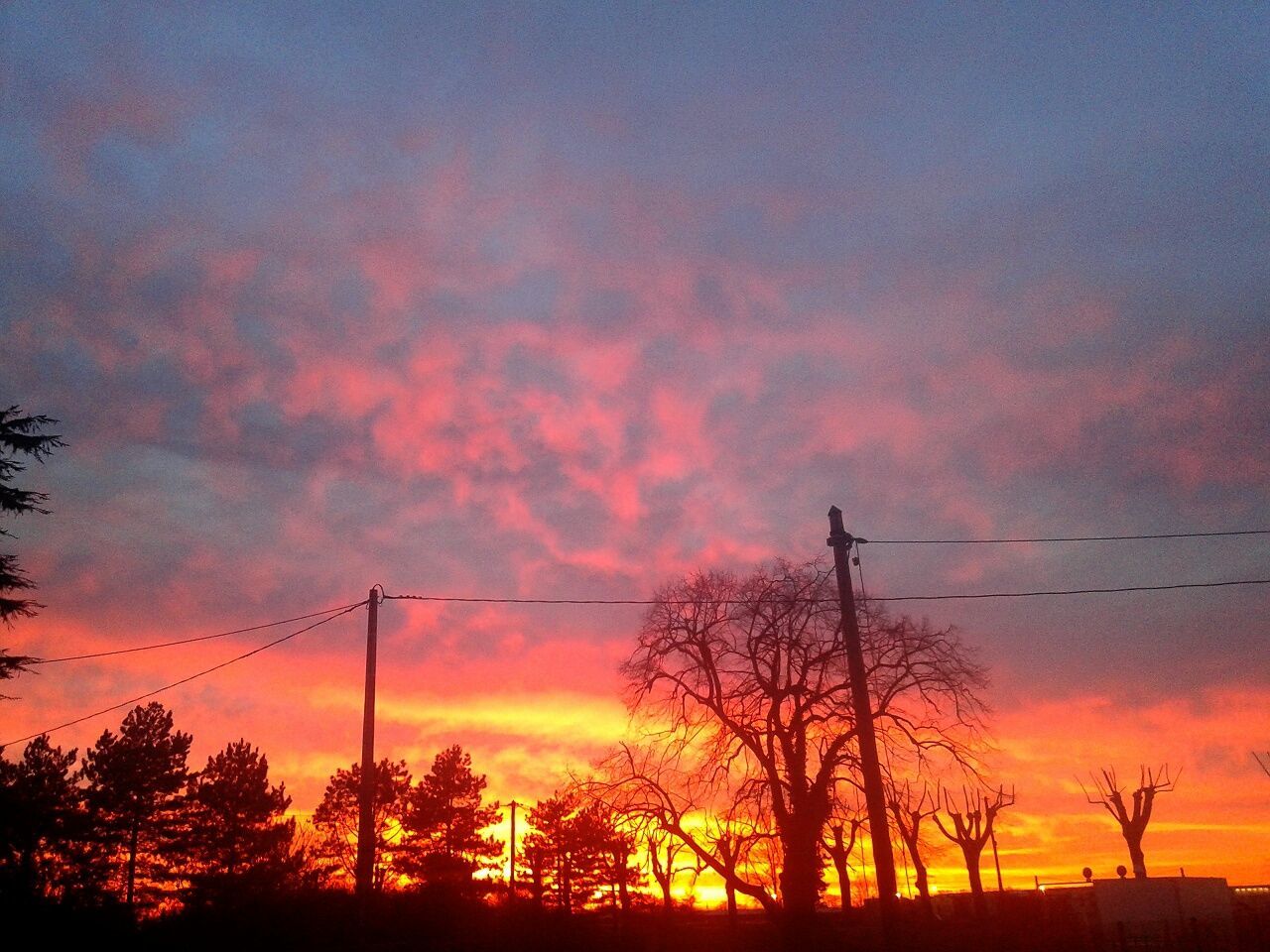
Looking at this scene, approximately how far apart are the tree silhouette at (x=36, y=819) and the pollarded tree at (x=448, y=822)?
18.7m

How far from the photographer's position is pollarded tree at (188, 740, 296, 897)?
5056cm

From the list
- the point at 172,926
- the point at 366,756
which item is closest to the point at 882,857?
the point at 366,756

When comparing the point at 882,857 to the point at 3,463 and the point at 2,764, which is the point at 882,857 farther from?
the point at 2,764

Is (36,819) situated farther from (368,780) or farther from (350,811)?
(350,811)

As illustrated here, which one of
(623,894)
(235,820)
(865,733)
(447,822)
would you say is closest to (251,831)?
(235,820)

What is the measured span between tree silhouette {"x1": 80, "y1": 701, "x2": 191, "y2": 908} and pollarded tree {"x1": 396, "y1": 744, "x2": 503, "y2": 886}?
1325 centimetres

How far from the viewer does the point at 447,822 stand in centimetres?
5934

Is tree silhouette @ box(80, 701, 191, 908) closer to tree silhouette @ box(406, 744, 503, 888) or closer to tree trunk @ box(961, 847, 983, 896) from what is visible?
tree silhouette @ box(406, 744, 503, 888)

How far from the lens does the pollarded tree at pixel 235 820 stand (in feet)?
166

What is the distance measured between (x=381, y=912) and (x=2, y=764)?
26.6 m

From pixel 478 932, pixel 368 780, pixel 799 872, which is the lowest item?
pixel 478 932

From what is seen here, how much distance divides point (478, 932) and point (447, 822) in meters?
31.9

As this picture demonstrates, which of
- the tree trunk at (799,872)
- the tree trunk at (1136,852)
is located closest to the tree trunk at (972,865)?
the tree trunk at (1136,852)

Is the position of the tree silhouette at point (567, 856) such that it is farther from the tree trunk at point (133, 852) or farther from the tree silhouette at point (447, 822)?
the tree trunk at point (133, 852)
